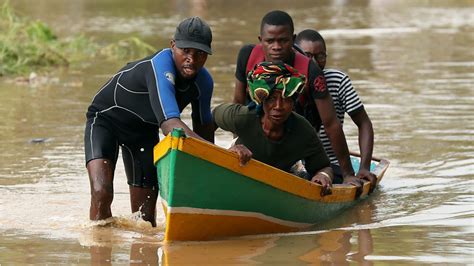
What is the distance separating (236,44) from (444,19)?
A: 8.00 meters

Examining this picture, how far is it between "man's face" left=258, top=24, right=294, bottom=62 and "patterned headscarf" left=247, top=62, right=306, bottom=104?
2.21 feet

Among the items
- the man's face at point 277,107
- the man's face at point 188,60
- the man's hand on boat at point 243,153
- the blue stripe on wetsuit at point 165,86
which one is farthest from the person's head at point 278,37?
the man's hand on boat at point 243,153

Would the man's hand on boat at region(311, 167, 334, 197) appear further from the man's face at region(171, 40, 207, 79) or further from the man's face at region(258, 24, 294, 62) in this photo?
the man's face at region(171, 40, 207, 79)

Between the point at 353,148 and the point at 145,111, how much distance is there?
174 inches

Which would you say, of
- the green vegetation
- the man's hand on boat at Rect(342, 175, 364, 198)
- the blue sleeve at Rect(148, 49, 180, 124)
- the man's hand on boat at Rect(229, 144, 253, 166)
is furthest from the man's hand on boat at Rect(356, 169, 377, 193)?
the green vegetation

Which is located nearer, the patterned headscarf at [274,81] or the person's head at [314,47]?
the patterned headscarf at [274,81]

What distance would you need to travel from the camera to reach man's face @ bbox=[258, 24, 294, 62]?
7.75 m

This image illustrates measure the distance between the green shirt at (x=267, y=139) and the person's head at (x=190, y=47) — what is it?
1.31 feet

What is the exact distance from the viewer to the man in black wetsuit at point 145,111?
695 cm

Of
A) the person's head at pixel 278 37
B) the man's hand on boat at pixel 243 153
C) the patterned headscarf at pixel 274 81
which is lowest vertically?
the man's hand on boat at pixel 243 153

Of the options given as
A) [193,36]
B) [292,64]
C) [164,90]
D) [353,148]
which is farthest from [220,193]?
[353,148]

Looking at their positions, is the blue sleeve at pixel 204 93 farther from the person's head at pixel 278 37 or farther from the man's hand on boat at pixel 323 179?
the man's hand on boat at pixel 323 179

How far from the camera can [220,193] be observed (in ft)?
22.6

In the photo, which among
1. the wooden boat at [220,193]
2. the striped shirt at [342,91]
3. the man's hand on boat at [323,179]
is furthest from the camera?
the striped shirt at [342,91]
